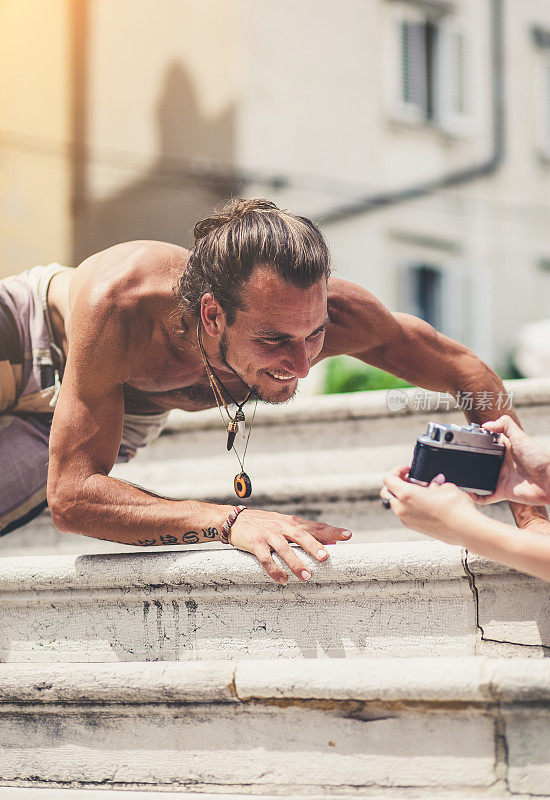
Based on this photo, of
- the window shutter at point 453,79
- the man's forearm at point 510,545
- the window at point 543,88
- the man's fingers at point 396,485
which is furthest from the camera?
the window at point 543,88

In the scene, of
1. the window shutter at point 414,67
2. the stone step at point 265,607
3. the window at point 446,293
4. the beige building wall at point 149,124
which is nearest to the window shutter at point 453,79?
the window shutter at point 414,67

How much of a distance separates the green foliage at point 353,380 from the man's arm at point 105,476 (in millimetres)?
4880

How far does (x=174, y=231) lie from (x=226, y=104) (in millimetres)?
1596

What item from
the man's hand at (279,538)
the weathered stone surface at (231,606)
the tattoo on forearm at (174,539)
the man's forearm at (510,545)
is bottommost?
the weathered stone surface at (231,606)

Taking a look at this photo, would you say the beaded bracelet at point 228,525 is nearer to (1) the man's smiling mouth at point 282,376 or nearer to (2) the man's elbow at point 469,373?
(1) the man's smiling mouth at point 282,376

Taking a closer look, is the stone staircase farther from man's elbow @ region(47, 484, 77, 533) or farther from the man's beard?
the man's beard

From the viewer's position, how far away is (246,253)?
2334 millimetres

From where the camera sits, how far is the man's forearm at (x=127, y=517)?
2.28 m

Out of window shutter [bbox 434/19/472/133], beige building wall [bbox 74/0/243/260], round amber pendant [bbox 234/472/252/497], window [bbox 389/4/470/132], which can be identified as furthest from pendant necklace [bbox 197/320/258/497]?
window shutter [bbox 434/19/472/133]

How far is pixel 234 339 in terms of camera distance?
2.41 m

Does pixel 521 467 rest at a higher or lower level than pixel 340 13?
lower

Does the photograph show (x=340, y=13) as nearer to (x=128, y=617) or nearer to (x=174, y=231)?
(x=174, y=231)

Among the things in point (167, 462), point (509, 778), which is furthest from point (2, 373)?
point (509, 778)

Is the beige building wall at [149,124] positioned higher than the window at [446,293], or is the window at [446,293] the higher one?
the beige building wall at [149,124]
